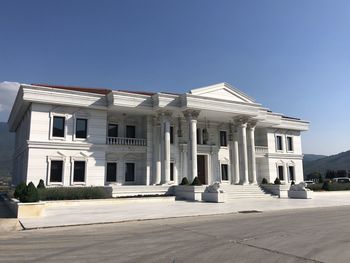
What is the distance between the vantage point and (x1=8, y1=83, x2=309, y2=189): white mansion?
84.6ft

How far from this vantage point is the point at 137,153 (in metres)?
29.8

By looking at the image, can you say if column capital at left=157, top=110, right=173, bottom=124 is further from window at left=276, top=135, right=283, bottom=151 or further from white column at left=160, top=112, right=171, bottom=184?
window at left=276, top=135, right=283, bottom=151

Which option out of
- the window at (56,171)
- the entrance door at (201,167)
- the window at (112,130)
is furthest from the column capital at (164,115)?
the window at (56,171)

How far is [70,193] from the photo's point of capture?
71.3 feet

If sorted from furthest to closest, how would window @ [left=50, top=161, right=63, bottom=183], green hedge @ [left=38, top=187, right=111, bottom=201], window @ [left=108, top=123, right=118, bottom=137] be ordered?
window @ [left=108, top=123, right=118, bottom=137]
window @ [left=50, top=161, right=63, bottom=183]
green hedge @ [left=38, top=187, right=111, bottom=201]

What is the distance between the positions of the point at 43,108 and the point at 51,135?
7.50ft

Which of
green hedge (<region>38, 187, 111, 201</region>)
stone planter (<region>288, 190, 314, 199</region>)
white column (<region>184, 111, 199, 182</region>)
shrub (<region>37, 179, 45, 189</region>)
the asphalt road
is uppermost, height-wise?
white column (<region>184, 111, 199, 182</region>)

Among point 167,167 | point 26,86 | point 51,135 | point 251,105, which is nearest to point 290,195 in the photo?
point 251,105

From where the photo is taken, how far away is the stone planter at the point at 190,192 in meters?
24.8

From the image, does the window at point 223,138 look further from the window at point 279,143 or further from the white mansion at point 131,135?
the window at point 279,143

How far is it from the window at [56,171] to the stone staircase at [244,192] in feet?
44.3

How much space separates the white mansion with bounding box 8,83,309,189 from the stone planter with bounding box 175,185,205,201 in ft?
4.75

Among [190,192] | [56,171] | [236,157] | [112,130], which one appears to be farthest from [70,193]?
[236,157]

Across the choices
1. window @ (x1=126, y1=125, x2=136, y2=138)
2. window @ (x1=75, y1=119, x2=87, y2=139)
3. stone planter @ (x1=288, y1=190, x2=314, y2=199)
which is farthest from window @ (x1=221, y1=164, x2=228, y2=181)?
window @ (x1=75, y1=119, x2=87, y2=139)
